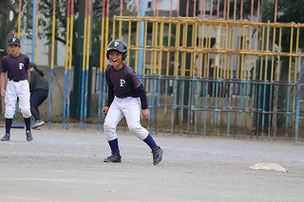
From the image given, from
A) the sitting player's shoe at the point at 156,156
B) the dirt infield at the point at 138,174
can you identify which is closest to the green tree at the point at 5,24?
the dirt infield at the point at 138,174

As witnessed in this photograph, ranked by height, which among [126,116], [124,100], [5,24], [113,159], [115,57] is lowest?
[113,159]

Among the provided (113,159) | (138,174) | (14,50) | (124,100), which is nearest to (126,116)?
(124,100)

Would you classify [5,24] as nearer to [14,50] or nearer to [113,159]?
[14,50]

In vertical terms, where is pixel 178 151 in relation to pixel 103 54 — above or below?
below

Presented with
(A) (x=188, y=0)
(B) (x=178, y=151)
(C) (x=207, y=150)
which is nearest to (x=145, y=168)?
(B) (x=178, y=151)

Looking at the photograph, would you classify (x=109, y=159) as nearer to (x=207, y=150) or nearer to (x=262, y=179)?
(x=262, y=179)

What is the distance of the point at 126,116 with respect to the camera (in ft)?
32.4

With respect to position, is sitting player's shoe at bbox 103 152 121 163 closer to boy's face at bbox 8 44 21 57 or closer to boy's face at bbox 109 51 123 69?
boy's face at bbox 109 51 123 69

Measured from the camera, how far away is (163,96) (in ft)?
68.4

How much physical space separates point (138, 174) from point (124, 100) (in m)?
1.69

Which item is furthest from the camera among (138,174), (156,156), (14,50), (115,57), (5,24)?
(5,24)

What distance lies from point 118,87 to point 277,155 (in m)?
4.67

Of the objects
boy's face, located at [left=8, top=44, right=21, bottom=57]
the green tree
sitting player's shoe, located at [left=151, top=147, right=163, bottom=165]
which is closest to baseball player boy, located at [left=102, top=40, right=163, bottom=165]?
sitting player's shoe, located at [left=151, top=147, right=163, bottom=165]

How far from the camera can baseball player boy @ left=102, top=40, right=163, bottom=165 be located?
972 centimetres
